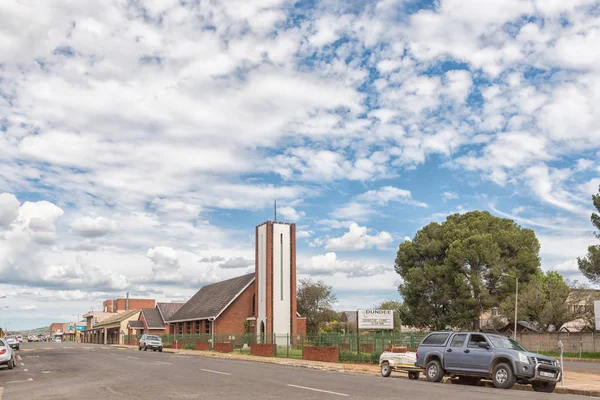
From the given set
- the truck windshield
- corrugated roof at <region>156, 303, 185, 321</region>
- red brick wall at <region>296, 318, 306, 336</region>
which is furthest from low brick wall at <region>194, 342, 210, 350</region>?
the truck windshield

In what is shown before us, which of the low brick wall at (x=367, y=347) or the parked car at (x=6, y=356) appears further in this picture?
the low brick wall at (x=367, y=347)

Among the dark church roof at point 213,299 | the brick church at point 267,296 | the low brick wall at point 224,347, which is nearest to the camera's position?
the low brick wall at point 224,347

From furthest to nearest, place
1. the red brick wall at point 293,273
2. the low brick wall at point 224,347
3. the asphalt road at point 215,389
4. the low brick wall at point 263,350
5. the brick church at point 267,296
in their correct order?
the red brick wall at point 293,273
the brick church at point 267,296
the low brick wall at point 224,347
the low brick wall at point 263,350
the asphalt road at point 215,389

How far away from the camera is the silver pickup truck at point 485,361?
61.1ft

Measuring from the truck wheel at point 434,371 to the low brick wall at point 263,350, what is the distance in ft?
72.7

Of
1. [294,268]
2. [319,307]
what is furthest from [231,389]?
[319,307]

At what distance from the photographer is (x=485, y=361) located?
19625 mm

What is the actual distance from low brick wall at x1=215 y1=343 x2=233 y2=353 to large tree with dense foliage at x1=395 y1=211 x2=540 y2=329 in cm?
2088

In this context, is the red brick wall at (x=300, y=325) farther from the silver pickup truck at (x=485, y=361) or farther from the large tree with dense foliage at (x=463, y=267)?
the silver pickup truck at (x=485, y=361)

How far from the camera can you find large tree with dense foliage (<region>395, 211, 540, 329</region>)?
189ft

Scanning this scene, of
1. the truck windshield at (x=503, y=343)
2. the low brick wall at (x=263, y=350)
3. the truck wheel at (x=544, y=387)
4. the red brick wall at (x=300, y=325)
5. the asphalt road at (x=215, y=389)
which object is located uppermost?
the truck windshield at (x=503, y=343)

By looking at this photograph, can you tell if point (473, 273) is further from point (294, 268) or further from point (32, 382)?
point (32, 382)

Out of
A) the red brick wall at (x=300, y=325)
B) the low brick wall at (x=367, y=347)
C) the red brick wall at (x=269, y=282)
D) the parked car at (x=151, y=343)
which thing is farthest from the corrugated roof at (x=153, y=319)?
the low brick wall at (x=367, y=347)

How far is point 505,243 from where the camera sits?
59.9 metres
